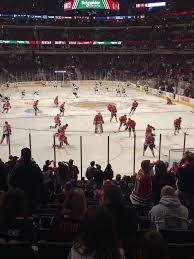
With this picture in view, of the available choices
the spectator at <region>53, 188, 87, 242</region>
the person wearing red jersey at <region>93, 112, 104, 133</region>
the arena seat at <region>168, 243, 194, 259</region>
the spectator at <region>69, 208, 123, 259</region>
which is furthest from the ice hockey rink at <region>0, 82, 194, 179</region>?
the spectator at <region>69, 208, 123, 259</region>

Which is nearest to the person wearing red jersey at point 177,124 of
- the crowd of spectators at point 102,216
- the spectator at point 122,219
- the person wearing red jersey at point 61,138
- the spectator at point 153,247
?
the person wearing red jersey at point 61,138

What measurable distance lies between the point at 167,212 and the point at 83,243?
1.41 metres

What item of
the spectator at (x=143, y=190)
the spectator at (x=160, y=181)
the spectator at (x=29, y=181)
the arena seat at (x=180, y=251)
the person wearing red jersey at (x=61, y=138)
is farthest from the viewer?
the person wearing red jersey at (x=61, y=138)

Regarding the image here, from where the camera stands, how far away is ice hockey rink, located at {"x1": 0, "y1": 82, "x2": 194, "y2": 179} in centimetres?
1316

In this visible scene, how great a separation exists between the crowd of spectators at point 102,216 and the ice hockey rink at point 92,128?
677cm

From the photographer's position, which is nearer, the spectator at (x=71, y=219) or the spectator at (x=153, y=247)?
the spectator at (x=153, y=247)

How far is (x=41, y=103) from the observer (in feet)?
90.6

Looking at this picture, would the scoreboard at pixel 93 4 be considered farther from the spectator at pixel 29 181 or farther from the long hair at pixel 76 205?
the long hair at pixel 76 205

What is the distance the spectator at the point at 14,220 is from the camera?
291 centimetres

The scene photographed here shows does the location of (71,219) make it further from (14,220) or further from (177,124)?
(177,124)

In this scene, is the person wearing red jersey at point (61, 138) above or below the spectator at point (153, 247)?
below

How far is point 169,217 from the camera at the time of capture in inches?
134

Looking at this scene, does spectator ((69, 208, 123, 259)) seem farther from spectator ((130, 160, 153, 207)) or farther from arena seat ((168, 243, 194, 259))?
spectator ((130, 160, 153, 207))

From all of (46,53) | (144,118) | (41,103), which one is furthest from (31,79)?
(144,118)
